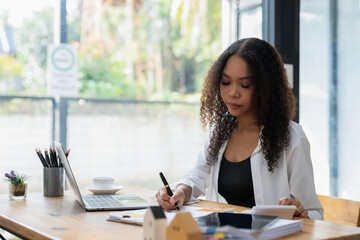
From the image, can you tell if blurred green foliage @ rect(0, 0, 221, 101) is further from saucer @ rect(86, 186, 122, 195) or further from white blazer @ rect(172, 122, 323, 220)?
white blazer @ rect(172, 122, 323, 220)

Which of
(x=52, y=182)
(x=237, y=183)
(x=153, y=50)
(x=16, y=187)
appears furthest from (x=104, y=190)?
(x=153, y=50)

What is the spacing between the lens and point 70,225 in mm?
1349

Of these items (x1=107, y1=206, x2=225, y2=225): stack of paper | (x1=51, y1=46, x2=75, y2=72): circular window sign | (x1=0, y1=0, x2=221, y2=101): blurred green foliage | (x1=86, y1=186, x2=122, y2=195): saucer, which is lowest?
(x1=86, y1=186, x2=122, y2=195): saucer

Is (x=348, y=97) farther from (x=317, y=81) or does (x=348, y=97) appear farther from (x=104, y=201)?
(x=104, y=201)

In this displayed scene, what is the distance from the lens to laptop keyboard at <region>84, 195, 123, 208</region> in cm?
166

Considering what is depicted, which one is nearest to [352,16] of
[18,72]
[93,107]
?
[93,107]

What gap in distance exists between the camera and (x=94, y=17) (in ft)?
15.5

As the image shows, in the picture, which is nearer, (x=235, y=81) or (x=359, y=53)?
(x=235, y=81)

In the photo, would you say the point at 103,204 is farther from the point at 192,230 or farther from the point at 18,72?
the point at 18,72

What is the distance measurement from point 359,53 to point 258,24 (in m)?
0.72

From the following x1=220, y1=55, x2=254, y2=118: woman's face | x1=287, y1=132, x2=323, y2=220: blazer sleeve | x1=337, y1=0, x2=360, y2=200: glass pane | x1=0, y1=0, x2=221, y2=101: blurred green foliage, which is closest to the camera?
x1=287, y1=132, x2=323, y2=220: blazer sleeve

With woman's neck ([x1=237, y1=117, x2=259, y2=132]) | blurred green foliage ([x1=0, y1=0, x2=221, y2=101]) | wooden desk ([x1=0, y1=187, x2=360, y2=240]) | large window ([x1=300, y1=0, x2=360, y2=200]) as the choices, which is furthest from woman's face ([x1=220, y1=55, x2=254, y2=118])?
blurred green foliage ([x1=0, y1=0, x2=221, y2=101])

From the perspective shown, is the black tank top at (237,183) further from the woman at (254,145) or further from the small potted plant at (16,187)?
the small potted plant at (16,187)

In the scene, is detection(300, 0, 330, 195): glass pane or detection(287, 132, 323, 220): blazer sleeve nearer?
detection(287, 132, 323, 220): blazer sleeve
